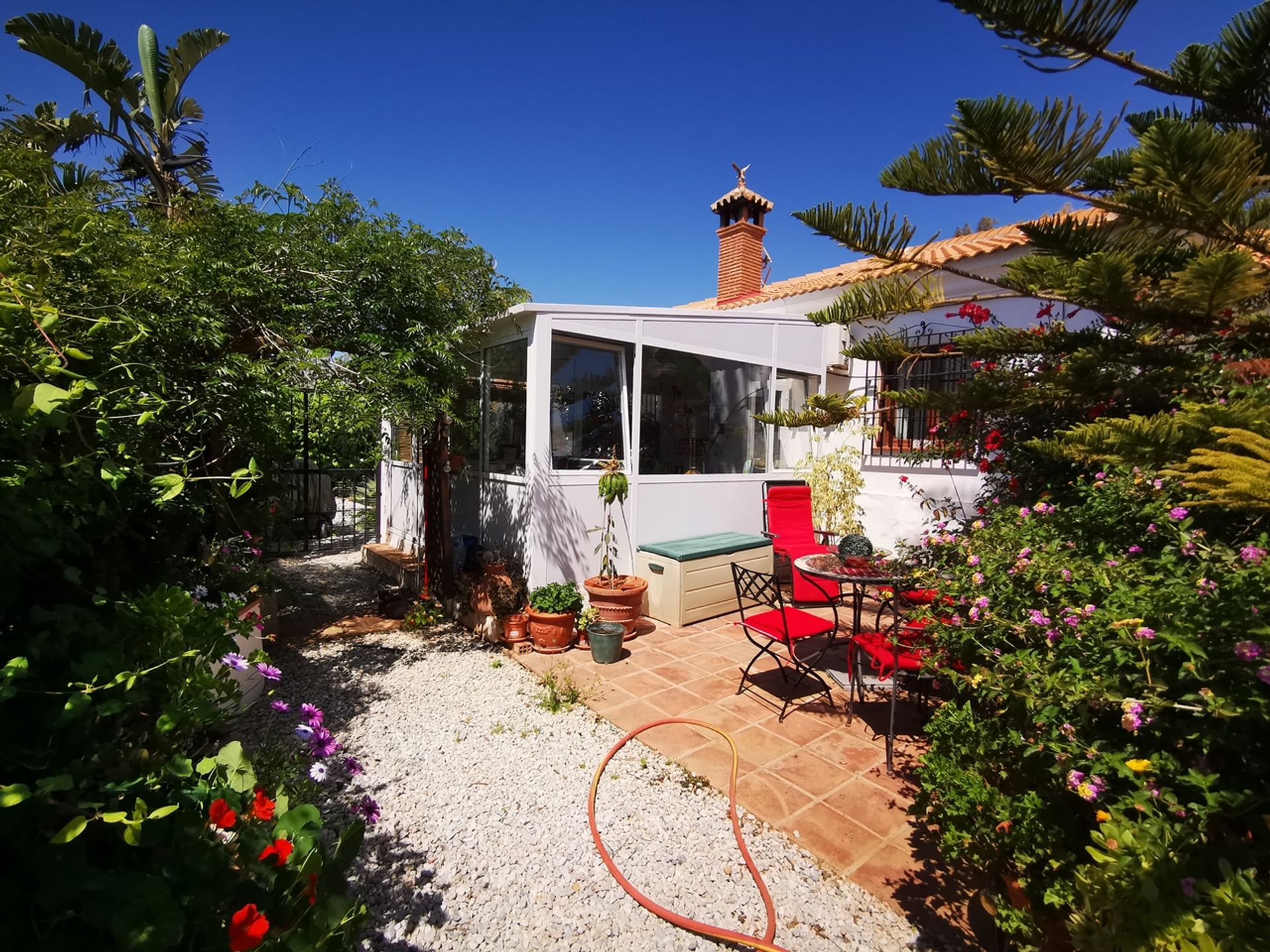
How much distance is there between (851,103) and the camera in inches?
264

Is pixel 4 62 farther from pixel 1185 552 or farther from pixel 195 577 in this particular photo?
pixel 1185 552

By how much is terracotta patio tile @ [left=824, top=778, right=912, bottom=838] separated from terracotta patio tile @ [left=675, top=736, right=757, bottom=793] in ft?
1.63

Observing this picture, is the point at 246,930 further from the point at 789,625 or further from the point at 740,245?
the point at 740,245

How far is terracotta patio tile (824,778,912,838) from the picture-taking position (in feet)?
9.27

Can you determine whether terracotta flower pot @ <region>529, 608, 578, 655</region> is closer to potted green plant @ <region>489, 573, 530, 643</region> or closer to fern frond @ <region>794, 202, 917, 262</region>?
potted green plant @ <region>489, 573, 530, 643</region>

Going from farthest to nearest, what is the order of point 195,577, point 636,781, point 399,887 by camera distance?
point 636,781 < point 399,887 < point 195,577

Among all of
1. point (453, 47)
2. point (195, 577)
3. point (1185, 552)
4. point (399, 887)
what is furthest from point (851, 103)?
point (399, 887)

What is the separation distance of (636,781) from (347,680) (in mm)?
2765

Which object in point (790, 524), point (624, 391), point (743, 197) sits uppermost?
point (743, 197)

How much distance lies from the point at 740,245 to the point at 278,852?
10902 millimetres

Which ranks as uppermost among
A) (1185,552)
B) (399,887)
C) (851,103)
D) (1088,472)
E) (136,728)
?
(851,103)

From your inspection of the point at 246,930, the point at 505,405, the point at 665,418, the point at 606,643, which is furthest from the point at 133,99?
the point at 246,930

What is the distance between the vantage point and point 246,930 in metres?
0.95

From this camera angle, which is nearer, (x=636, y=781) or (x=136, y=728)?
(x=136, y=728)
